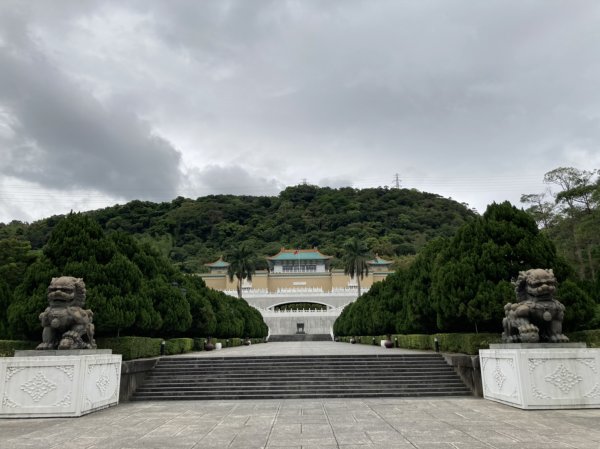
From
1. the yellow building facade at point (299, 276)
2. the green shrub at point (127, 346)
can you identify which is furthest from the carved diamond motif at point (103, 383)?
the yellow building facade at point (299, 276)

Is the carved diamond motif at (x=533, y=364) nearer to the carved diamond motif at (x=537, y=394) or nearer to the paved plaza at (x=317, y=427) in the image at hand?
the carved diamond motif at (x=537, y=394)

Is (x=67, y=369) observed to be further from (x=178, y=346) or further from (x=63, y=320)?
(x=178, y=346)

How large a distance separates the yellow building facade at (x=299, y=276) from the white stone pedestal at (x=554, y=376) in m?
53.6

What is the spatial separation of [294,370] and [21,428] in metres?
6.43

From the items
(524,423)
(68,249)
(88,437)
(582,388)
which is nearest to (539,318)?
(582,388)

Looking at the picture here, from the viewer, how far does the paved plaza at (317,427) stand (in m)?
5.48

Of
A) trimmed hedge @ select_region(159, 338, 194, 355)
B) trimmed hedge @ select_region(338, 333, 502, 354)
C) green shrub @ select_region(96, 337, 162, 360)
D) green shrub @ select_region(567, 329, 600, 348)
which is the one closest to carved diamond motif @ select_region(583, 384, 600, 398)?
trimmed hedge @ select_region(338, 333, 502, 354)

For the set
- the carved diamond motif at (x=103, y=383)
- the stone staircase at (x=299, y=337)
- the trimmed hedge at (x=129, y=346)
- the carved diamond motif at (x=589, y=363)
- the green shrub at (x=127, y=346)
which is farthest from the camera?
the stone staircase at (x=299, y=337)

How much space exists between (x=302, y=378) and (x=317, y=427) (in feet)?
14.9

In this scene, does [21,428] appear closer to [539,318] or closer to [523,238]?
[539,318]

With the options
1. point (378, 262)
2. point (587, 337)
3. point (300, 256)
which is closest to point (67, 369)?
point (587, 337)

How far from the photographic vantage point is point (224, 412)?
26.4ft

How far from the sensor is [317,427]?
6.55 metres

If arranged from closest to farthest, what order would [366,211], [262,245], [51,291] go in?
1. [51,291]
2. [262,245]
3. [366,211]
